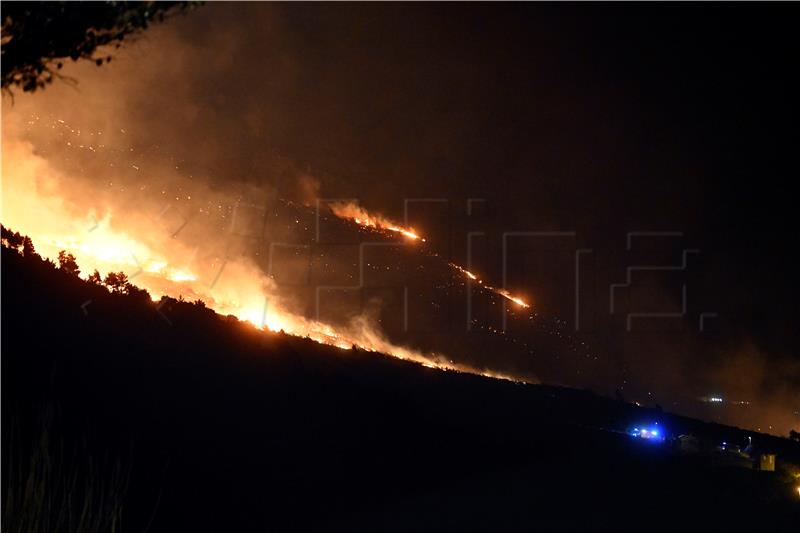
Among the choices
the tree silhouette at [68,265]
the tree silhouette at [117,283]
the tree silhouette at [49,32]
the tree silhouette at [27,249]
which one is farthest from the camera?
the tree silhouette at [117,283]

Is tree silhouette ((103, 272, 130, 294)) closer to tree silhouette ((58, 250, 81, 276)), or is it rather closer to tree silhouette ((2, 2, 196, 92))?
tree silhouette ((58, 250, 81, 276))

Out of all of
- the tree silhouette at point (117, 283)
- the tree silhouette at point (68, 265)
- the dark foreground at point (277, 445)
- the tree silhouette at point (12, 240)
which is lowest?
the dark foreground at point (277, 445)

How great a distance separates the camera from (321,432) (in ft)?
49.8

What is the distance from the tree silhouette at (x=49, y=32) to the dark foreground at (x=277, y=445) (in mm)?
4579

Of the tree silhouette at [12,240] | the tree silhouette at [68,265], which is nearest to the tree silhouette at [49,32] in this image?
the tree silhouette at [68,265]

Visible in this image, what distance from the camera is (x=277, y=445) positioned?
1398 centimetres

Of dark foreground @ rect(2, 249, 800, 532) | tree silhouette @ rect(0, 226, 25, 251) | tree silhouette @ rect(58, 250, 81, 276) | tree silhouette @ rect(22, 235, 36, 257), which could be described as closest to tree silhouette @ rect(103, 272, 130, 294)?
tree silhouette @ rect(58, 250, 81, 276)

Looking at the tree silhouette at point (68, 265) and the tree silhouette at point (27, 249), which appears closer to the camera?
the tree silhouette at point (27, 249)

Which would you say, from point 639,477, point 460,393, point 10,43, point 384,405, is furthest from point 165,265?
point 10,43

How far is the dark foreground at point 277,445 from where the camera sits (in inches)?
451

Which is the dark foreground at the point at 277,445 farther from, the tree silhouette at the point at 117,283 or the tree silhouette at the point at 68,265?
the tree silhouette at the point at 117,283

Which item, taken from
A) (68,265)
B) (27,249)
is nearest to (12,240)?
(27,249)

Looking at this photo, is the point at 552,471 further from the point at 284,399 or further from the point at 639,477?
the point at 284,399

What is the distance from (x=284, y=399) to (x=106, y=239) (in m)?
20.9
